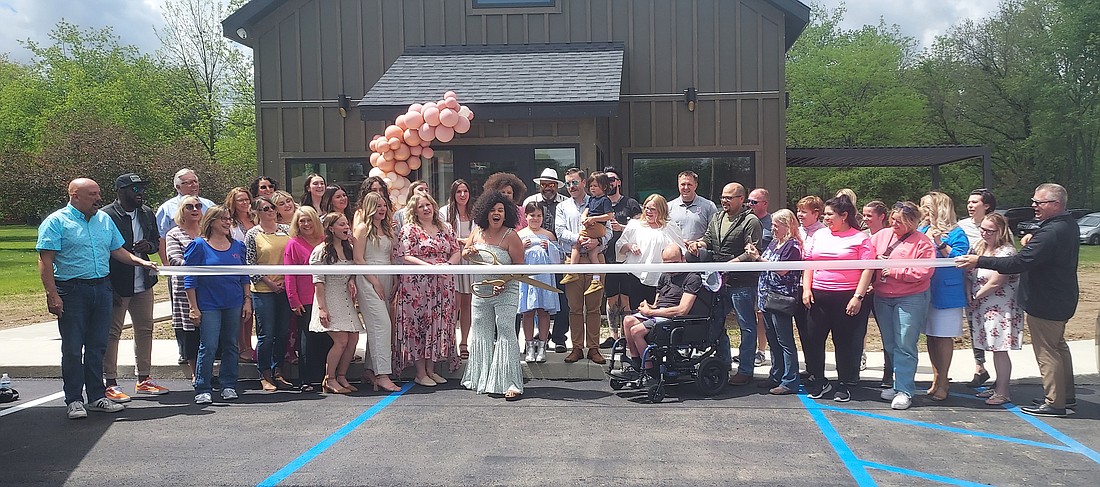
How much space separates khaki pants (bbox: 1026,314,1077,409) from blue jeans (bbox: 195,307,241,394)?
21.2 feet

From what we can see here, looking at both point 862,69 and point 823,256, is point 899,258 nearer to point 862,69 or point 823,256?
point 823,256

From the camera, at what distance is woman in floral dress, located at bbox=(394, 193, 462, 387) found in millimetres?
7371

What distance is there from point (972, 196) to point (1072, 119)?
43095mm

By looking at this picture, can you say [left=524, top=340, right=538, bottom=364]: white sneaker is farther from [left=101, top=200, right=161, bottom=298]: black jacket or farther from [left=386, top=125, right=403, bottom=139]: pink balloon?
[left=386, top=125, right=403, bottom=139]: pink balloon

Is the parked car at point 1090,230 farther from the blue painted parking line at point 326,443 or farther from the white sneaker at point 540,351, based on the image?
the blue painted parking line at point 326,443

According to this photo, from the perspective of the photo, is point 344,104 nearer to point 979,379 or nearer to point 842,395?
point 842,395

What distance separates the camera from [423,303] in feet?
24.5

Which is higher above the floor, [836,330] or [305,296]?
[305,296]

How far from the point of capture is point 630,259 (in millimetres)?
7688

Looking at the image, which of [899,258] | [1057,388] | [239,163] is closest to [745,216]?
[899,258]

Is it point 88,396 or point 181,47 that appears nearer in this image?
point 88,396

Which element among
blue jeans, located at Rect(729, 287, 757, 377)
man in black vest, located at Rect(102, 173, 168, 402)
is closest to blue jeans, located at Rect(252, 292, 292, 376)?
man in black vest, located at Rect(102, 173, 168, 402)

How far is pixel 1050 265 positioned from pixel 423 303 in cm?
508

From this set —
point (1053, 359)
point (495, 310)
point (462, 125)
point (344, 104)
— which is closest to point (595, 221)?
point (495, 310)
